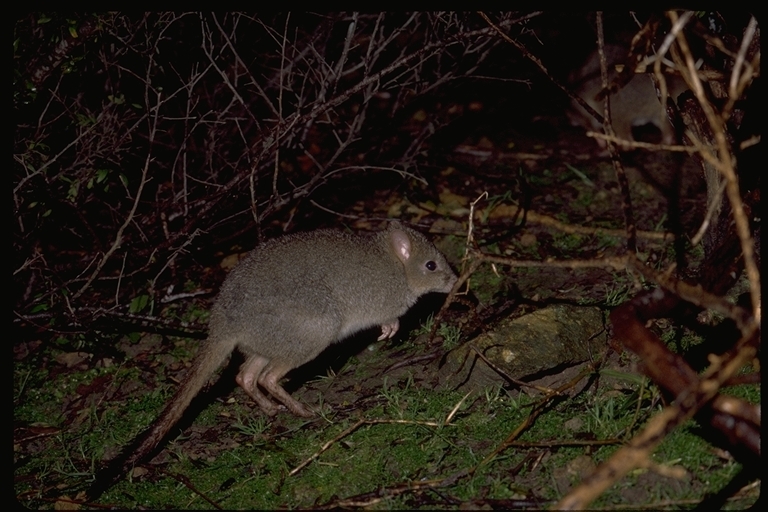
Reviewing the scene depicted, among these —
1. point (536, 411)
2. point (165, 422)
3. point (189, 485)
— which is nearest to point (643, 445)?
point (536, 411)

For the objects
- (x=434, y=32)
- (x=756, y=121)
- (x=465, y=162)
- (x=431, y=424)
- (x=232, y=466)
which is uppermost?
(x=434, y=32)

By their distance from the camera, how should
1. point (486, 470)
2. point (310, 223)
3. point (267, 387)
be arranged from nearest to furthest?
point (486, 470) → point (267, 387) → point (310, 223)

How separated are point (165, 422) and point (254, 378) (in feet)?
3.03

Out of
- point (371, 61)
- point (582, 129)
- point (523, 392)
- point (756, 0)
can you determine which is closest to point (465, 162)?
point (582, 129)

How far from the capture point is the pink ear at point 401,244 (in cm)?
602

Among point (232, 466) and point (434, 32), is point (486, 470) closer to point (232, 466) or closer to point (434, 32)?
point (232, 466)

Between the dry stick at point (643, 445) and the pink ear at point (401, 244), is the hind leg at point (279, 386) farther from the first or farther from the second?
the dry stick at point (643, 445)

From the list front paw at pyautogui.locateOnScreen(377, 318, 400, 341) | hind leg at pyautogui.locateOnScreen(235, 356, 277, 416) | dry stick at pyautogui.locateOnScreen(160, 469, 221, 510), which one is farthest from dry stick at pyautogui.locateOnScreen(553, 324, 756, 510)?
front paw at pyautogui.locateOnScreen(377, 318, 400, 341)

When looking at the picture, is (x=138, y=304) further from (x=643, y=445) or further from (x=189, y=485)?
(x=643, y=445)

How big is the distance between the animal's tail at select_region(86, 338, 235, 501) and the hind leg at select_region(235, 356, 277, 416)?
1.16 feet

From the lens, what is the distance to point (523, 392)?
4.88 m

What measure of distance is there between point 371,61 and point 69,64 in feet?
8.65

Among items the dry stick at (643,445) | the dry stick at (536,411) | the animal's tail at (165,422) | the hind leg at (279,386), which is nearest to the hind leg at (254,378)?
the hind leg at (279,386)

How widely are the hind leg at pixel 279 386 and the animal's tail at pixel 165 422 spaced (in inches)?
14.6
